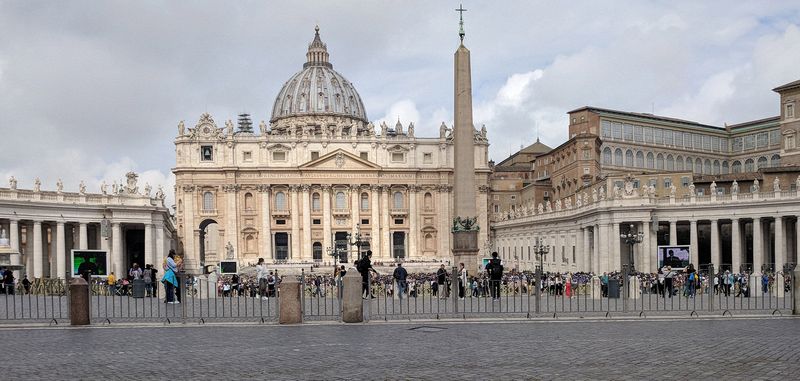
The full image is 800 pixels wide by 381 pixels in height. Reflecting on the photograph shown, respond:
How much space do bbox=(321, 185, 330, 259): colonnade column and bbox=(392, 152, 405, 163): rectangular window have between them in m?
7.94

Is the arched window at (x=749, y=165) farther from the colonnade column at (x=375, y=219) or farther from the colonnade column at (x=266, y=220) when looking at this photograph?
the colonnade column at (x=266, y=220)

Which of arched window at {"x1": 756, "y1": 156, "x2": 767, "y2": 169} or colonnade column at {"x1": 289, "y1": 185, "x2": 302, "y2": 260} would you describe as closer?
arched window at {"x1": 756, "y1": 156, "x2": 767, "y2": 169}

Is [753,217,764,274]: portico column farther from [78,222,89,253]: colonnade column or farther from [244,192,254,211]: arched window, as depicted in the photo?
[244,192,254,211]: arched window

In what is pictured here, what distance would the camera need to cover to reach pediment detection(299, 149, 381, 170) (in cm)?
8850

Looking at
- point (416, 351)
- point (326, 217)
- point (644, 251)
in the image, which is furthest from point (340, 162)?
point (416, 351)

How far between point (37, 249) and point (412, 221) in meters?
47.2

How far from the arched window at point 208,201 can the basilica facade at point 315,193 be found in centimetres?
10

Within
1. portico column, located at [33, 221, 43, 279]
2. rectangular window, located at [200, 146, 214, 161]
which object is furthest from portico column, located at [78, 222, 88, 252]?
rectangular window, located at [200, 146, 214, 161]

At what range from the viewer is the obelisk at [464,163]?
34.0 metres

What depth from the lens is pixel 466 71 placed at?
3481cm

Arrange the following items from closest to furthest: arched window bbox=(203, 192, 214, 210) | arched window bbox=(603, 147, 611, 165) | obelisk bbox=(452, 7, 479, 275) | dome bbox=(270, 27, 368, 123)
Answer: obelisk bbox=(452, 7, 479, 275) → arched window bbox=(603, 147, 611, 165) → arched window bbox=(203, 192, 214, 210) → dome bbox=(270, 27, 368, 123)

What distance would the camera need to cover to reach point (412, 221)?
91750mm

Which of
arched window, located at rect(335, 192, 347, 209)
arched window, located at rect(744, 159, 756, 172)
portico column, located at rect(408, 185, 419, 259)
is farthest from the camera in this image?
portico column, located at rect(408, 185, 419, 259)

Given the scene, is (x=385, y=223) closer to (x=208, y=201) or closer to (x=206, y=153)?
(x=208, y=201)
